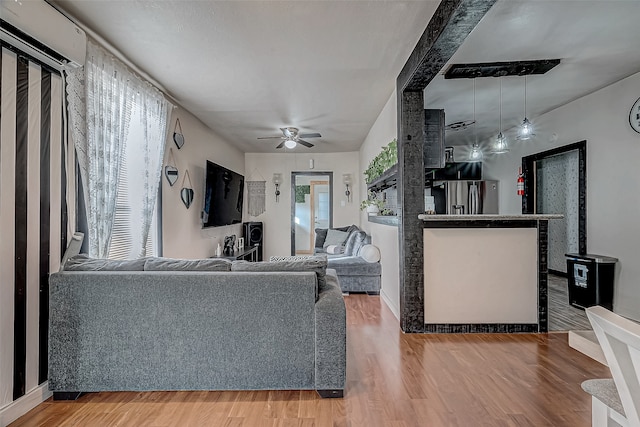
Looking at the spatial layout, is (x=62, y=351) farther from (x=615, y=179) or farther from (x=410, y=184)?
(x=615, y=179)

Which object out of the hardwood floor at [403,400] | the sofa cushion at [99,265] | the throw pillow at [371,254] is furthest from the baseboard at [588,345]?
the throw pillow at [371,254]

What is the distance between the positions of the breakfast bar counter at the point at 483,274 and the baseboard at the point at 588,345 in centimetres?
214

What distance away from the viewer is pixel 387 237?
4332 mm

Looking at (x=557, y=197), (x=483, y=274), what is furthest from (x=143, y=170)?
(x=557, y=197)

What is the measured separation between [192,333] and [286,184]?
5.62 m

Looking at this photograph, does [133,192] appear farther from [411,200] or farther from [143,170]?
[411,200]

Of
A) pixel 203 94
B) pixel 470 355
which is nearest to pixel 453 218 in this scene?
pixel 470 355

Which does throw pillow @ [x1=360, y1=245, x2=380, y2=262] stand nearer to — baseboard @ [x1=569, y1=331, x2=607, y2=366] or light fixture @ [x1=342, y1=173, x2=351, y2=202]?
light fixture @ [x1=342, y1=173, x2=351, y2=202]

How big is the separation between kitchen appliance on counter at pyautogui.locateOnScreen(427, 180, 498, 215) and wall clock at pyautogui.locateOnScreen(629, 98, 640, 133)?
9.88 feet

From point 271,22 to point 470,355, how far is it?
2.97 metres

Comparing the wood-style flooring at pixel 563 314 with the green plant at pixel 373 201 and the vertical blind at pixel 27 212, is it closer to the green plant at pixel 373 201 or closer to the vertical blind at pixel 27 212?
the green plant at pixel 373 201

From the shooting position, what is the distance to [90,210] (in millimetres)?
2408

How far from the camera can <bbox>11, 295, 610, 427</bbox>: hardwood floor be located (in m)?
1.87

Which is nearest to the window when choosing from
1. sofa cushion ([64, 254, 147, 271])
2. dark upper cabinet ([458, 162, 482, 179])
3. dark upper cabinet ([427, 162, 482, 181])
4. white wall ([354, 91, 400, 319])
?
sofa cushion ([64, 254, 147, 271])
